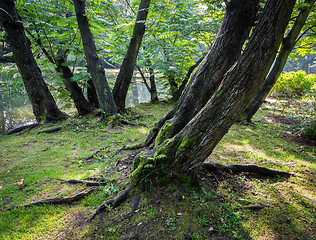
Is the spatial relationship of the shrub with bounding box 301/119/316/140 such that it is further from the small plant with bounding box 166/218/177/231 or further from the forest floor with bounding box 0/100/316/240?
the small plant with bounding box 166/218/177/231

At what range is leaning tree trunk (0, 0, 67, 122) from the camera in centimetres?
568

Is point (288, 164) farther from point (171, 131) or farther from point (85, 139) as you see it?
point (85, 139)

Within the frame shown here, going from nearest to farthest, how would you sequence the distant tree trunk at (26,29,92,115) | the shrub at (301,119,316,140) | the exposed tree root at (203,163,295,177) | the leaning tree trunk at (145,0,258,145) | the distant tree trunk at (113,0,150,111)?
the leaning tree trunk at (145,0,258,145) → the exposed tree root at (203,163,295,177) → the shrub at (301,119,316,140) → the distant tree trunk at (113,0,150,111) → the distant tree trunk at (26,29,92,115)

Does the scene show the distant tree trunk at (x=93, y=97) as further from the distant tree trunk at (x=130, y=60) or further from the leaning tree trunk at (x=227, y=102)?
the leaning tree trunk at (x=227, y=102)

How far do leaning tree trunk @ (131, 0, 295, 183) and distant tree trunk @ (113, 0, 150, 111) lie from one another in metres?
5.50

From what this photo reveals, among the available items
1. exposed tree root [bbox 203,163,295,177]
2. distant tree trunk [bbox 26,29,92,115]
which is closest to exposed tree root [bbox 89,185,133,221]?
exposed tree root [bbox 203,163,295,177]

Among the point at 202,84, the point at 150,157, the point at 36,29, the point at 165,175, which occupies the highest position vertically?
the point at 36,29

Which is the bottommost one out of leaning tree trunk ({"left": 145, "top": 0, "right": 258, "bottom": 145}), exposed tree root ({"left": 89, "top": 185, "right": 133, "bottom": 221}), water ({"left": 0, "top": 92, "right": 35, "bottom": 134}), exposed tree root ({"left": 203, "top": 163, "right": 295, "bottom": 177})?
water ({"left": 0, "top": 92, "right": 35, "bottom": 134})

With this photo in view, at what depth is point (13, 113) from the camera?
1280 centimetres

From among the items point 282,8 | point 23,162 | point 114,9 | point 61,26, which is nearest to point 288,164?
point 282,8

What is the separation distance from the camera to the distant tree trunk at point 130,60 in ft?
21.3

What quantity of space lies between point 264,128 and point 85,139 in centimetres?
654

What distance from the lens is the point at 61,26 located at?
7.00 m

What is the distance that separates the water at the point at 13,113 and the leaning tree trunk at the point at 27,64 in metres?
4.89
